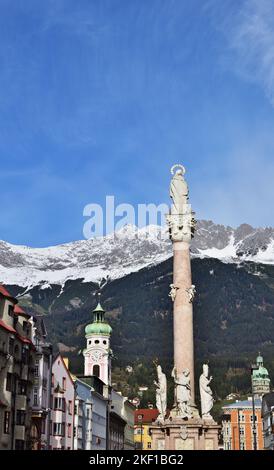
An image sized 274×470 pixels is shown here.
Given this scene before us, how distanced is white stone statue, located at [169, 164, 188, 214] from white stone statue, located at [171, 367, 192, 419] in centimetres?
1282

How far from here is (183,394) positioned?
48.3 metres

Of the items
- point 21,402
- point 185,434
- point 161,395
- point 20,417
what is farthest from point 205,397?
point 20,417

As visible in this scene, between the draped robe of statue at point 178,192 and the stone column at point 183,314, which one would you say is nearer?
the stone column at point 183,314

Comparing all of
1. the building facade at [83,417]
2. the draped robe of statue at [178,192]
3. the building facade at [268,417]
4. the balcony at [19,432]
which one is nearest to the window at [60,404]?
the building facade at [83,417]

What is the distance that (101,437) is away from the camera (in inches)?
4646

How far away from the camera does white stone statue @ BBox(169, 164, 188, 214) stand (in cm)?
5479

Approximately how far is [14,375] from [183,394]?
59.3ft

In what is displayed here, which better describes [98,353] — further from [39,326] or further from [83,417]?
[39,326]

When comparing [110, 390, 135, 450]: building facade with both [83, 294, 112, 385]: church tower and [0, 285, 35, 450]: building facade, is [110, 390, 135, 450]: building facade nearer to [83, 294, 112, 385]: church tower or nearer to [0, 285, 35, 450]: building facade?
[83, 294, 112, 385]: church tower

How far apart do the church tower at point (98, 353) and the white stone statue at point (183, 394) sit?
314 ft

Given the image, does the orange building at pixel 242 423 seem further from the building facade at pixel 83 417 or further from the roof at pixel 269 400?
the building facade at pixel 83 417

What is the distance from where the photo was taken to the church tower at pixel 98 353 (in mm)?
145625

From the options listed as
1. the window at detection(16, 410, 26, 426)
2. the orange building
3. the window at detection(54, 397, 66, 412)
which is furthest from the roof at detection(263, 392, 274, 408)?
the window at detection(16, 410, 26, 426)
